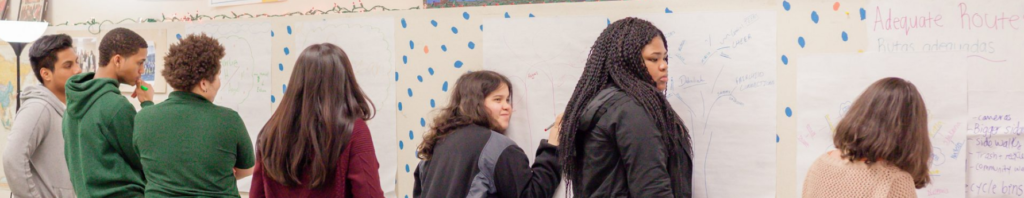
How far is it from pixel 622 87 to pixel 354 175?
792 millimetres

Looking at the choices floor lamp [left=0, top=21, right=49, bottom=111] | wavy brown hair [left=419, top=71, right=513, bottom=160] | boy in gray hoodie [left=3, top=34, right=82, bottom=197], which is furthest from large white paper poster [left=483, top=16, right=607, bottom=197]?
floor lamp [left=0, top=21, right=49, bottom=111]

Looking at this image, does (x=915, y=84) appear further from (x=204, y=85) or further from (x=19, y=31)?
(x=19, y=31)

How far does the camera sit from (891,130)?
192 cm

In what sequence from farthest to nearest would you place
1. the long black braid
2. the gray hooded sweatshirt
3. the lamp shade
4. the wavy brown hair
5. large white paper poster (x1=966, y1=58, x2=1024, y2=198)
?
the lamp shade < the gray hooded sweatshirt < the wavy brown hair < large white paper poster (x1=966, y1=58, x2=1024, y2=198) < the long black braid

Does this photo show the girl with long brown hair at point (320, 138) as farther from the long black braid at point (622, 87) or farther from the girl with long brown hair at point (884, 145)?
the girl with long brown hair at point (884, 145)

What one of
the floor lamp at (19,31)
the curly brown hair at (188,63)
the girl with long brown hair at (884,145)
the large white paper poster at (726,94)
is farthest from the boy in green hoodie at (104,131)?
the girl with long brown hair at (884,145)

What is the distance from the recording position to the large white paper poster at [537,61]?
112 inches

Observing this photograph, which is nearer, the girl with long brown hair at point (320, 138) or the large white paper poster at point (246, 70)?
the girl with long brown hair at point (320, 138)

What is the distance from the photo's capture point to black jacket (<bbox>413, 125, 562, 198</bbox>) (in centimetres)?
236

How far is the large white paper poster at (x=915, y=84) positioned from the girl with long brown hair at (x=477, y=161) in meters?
0.85

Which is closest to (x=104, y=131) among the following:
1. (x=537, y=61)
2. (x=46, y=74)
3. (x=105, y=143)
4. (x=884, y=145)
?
(x=105, y=143)

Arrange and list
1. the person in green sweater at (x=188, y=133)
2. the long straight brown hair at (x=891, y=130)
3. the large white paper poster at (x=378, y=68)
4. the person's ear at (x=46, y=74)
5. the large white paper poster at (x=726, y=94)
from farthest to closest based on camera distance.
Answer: the large white paper poster at (x=378, y=68)
the person's ear at (x=46, y=74)
the large white paper poster at (x=726, y=94)
the person in green sweater at (x=188, y=133)
the long straight brown hair at (x=891, y=130)

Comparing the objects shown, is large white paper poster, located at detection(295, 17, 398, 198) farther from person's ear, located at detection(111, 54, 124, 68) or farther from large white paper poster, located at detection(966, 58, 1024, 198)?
large white paper poster, located at detection(966, 58, 1024, 198)

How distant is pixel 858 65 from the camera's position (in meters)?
2.44
